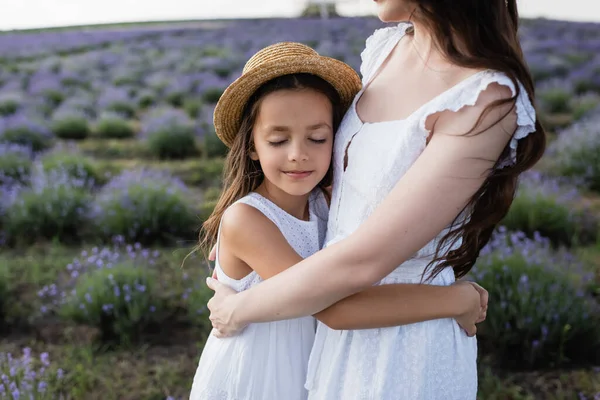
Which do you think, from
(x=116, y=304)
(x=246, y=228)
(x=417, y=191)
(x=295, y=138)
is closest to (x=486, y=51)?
(x=417, y=191)

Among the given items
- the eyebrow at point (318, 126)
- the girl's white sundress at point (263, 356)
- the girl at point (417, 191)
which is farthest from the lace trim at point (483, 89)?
the girl's white sundress at point (263, 356)

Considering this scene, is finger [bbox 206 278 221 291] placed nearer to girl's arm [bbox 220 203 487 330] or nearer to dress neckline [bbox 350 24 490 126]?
girl's arm [bbox 220 203 487 330]

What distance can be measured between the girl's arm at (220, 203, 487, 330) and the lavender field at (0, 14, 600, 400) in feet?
5.63

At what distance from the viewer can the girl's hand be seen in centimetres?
165

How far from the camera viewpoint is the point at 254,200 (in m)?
1.72

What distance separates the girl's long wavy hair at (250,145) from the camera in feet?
5.46

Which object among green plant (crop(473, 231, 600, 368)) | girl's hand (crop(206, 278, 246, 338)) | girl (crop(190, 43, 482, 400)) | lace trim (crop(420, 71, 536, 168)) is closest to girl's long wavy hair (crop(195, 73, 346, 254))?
girl (crop(190, 43, 482, 400))

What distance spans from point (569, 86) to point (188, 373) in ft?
25.8

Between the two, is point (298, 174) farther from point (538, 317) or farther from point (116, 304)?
point (116, 304)

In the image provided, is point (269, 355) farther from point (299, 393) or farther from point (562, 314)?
point (562, 314)

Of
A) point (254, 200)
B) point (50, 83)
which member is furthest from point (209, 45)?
point (254, 200)

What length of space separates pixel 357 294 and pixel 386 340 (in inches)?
Answer: 5.6

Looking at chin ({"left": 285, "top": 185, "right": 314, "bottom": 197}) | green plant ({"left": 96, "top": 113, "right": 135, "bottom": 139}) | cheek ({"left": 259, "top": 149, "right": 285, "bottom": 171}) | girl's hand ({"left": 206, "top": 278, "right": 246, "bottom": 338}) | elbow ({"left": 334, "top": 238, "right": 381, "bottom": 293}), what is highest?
green plant ({"left": 96, "top": 113, "right": 135, "bottom": 139})

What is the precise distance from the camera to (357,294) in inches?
59.3
